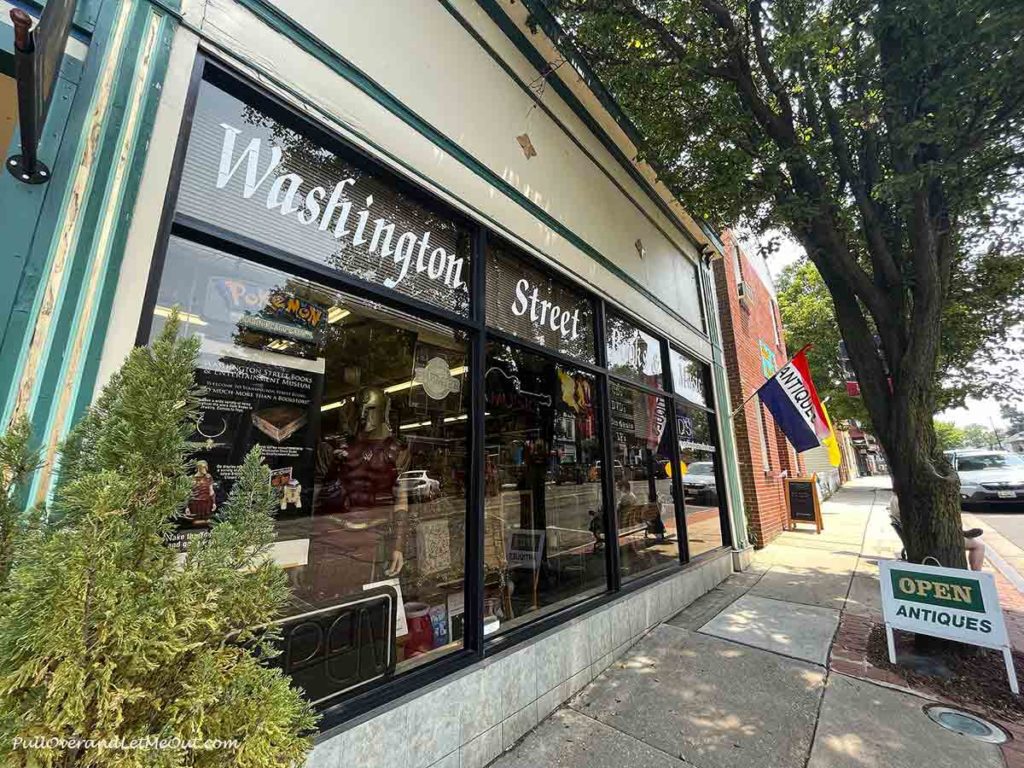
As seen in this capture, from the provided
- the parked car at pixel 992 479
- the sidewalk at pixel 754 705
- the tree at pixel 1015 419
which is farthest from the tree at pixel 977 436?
the sidewalk at pixel 754 705

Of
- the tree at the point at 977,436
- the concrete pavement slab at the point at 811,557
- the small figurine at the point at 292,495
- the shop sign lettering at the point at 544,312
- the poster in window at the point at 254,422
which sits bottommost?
the concrete pavement slab at the point at 811,557

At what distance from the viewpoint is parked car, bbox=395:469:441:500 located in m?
3.91

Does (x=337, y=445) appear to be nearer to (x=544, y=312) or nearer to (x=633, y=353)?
(x=544, y=312)

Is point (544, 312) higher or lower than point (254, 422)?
higher

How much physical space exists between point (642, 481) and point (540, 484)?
5.30 ft

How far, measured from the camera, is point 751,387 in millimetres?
9695

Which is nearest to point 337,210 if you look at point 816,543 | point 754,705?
point 754,705

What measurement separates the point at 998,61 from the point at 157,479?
574cm

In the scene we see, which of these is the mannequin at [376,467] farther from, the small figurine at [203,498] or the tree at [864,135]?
the tree at [864,135]

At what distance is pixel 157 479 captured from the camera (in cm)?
100

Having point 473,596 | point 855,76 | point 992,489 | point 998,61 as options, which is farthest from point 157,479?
point 992,489

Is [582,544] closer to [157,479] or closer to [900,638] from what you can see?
[900,638]

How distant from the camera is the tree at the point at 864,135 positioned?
3785 millimetres

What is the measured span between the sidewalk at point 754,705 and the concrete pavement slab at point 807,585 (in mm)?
155
